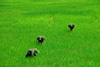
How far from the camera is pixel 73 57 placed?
4922 millimetres

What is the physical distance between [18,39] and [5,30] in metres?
1.74

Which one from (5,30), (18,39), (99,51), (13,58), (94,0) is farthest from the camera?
(94,0)

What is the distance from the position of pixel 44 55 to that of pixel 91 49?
141 centimetres

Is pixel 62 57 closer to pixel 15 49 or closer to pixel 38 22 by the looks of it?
pixel 15 49

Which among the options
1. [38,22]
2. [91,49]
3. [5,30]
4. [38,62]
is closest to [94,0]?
[38,22]

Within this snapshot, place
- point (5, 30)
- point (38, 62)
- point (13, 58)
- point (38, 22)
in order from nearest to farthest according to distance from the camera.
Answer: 1. point (38, 62)
2. point (13, 58)
3. point (5, 30)
4. point (38, 22)

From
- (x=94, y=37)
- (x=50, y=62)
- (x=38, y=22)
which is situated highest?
(x=38, y=22)

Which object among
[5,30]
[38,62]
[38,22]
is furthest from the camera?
[38,22]

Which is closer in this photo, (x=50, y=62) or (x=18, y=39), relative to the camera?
(x=50, y=62)

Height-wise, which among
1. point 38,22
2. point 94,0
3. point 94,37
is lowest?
point 94,37

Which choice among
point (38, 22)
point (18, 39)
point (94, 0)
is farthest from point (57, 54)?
point (94, 0)

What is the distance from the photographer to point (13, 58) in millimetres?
4953

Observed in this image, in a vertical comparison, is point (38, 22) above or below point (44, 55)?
above

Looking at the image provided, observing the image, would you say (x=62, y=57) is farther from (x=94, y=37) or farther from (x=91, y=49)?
(x=94, y=37)
